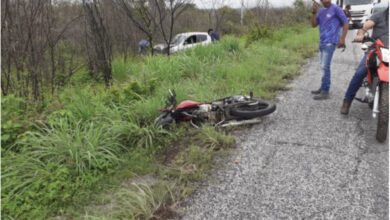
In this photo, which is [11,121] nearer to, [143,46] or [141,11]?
[141,11]

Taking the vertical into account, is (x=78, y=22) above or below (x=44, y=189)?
above

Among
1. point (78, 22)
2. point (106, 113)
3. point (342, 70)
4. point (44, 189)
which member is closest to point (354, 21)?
point (342, 70)

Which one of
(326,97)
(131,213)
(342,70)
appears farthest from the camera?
(342,70)

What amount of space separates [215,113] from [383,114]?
1903 millimetres

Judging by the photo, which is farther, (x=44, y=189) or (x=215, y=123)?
(x=215, y=123)

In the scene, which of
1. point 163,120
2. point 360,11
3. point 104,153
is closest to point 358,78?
point 163,120

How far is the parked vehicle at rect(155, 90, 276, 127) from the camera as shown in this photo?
3.53m

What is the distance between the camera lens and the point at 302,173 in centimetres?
252

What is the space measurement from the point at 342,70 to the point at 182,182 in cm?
569

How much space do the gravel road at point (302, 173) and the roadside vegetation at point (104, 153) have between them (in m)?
0.30

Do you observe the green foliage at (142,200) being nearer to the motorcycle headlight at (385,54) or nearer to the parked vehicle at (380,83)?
the parked vehicle at (380,83)

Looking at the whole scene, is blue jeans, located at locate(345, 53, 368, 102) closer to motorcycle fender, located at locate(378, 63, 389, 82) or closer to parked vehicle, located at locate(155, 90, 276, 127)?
motorcycle fender, located at locate(378, 63, 389, 82)

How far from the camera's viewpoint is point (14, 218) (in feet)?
7.04

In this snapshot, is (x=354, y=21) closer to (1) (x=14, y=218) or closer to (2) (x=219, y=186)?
(2) (x=219, y=186)
